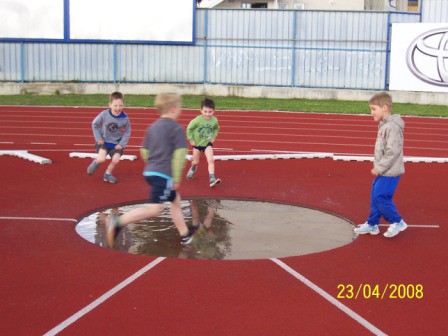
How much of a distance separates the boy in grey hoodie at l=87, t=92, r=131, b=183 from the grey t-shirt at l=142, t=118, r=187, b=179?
3.74 m

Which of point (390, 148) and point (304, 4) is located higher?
point (304, 4)

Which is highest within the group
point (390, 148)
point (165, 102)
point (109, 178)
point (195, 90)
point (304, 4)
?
point (304, 4)

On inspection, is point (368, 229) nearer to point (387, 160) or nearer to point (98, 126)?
point (387, 160)

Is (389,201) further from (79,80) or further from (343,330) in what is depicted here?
(79,80)

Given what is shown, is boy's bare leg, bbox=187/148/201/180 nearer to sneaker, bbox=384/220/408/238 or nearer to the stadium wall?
sneaker, bbox=384/220/408/238

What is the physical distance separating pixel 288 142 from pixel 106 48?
1509 centimetres

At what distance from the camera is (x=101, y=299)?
5.64 metres

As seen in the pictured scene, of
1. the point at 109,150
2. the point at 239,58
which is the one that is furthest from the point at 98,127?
the point at 239,58

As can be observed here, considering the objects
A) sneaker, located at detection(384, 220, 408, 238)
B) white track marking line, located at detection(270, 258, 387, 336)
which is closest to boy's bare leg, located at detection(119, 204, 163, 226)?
white track marking line, located at detection(270, 258, 387, 336)

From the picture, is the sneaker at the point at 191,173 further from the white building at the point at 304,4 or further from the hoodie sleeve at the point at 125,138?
the white building at the point at 304,4

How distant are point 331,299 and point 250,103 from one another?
19.8m

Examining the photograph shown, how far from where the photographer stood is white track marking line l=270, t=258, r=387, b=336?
5141mm

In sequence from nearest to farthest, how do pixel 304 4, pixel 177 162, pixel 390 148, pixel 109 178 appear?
1. pixel 177 162
2. pixel 390 148
3. pixel 109 178
4. pixel 304 4

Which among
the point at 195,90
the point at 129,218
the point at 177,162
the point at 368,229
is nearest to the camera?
the point at 177,162
